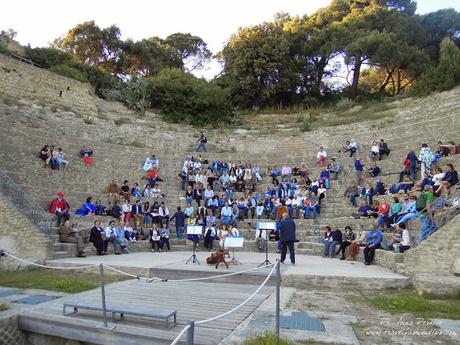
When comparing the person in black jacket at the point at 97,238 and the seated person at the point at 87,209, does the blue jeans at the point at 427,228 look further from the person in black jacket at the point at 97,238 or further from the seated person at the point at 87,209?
the seated person at the point at 87,209

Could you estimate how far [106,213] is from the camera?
16031mm

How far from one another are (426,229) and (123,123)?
21.1 meters

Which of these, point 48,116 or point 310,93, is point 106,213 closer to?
point 48,116

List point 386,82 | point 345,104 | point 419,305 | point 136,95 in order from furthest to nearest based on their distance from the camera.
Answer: point 386,82 → point 345,104 → point 136,95 → point 419,305

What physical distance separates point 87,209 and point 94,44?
74.0 feet

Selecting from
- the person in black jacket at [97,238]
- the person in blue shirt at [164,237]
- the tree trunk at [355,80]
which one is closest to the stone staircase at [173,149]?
the person in blue shirt at [164,237]

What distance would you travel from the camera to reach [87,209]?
1553 cm

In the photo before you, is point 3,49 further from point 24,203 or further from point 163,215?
point 163,215

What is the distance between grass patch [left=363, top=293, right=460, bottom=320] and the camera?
6797 mm

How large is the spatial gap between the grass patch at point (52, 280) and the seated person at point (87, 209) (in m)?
4.80

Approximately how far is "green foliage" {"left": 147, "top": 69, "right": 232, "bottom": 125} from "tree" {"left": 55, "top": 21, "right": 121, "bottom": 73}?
20.3 ft

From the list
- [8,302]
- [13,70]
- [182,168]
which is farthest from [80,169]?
[8,302]

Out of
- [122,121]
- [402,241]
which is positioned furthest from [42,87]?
[402,241]

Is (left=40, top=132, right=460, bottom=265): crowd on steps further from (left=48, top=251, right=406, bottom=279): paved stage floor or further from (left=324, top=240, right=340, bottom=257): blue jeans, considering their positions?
(left=48, top=251, right=406, bottom=279): paved stage floor
